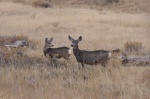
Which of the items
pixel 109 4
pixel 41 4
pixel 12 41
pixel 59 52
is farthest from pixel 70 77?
pixel 109 4

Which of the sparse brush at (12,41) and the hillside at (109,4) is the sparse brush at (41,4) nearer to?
the hillside at (109,4)

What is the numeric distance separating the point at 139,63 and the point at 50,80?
3709 millimetres

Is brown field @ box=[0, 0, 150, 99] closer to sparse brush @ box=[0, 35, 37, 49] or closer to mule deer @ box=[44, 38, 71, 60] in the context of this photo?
sparse brush @ box=[0, 35, 37, 49]

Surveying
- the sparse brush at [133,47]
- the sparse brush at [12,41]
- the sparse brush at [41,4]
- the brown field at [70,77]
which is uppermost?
the sparse brush at [41,4]

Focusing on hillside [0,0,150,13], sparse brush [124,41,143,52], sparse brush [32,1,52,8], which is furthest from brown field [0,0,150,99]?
hillside [0,0,150,13]

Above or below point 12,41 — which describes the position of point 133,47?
below

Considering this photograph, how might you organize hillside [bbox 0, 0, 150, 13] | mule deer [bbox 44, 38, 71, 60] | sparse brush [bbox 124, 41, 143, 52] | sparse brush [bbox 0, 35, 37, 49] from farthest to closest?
hillside [bbox 0, 0, 150, 13] < sparse brush [bbox 0, 35, 37, 49] < sparse brush [bbox 124, 41, 143, 52] < mule deer [bbox 44, 38, 71, 60]

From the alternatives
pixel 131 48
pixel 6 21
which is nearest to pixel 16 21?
pixel 6 21

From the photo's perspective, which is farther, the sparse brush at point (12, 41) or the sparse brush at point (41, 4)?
the sparse brush at point (41, 4)

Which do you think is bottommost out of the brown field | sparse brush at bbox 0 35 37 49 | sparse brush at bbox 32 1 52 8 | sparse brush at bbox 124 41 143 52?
the brown field

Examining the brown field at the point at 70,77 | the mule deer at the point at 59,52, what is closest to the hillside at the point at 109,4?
the brown field at the point at 70,77

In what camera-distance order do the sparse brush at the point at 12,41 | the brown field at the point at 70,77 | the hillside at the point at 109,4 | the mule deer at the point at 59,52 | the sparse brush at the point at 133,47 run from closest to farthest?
the brown field at the point at 70,77
the mule deer at the point at 59,52
the sparse brush at the point at 133,47
the sparse brush at the point at 12,41
the hillside at the point at 109,4

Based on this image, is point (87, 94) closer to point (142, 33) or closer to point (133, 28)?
point (142, 33)

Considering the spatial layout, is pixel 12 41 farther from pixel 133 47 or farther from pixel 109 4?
pixel 109 4
